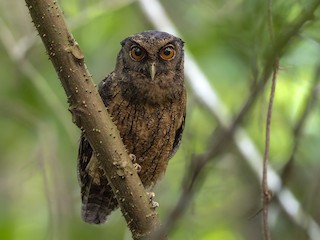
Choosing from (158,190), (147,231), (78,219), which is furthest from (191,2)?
(147,231)

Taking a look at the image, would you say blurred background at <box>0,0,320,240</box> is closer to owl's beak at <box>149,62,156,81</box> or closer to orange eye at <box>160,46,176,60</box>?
orange eye at <box>160,46,176,60</box>

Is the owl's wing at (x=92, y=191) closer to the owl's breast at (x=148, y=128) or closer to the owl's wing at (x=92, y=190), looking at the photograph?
the owl's wing at (x=92, y=190)

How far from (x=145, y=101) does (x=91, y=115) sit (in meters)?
1.02

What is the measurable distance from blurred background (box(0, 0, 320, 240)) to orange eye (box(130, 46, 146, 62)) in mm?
594

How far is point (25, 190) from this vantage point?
588cm

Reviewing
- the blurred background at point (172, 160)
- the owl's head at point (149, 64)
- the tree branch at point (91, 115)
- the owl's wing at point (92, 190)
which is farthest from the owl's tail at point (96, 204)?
the tree branch at point (91, 115)

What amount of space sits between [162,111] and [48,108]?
1648 mm

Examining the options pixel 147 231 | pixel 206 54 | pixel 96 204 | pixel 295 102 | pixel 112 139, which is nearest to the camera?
pixel 112 139

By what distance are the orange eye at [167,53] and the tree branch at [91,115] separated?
105cm

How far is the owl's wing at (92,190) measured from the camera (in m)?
3.62

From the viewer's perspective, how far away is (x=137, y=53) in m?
3.57

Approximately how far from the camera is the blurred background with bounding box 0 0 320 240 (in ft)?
13.9

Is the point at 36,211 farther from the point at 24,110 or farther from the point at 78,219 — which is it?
the point at 24,110

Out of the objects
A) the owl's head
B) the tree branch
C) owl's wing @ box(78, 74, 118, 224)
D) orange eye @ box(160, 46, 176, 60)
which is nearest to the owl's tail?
owl's wing @ box(78, 74, 118, 224)
